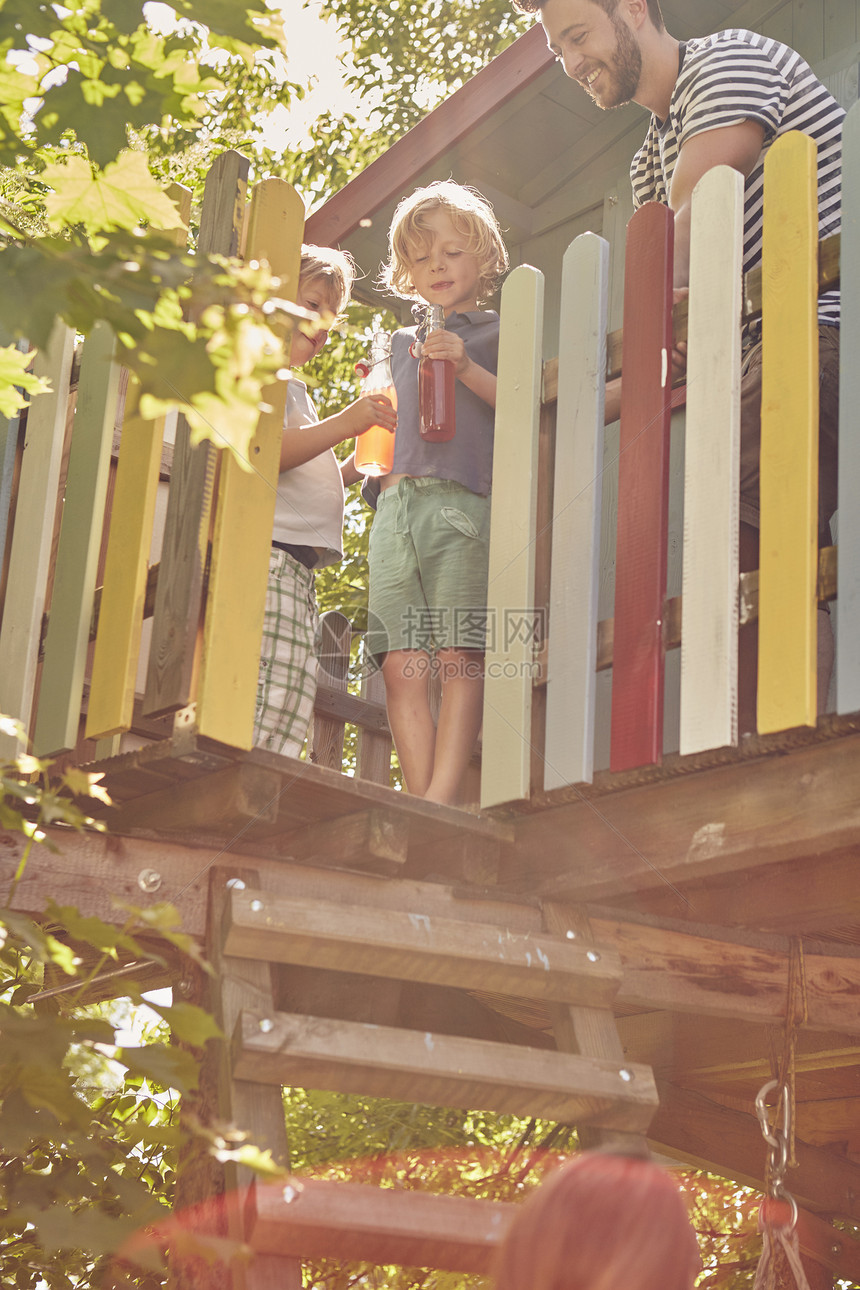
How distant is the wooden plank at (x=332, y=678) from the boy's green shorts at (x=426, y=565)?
0.87 m

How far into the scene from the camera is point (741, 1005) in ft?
10.6

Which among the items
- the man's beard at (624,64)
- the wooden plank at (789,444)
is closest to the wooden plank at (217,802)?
the wooden plank at (789,444)

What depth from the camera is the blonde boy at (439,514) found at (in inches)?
131

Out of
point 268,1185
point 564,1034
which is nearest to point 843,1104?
point 564,1034

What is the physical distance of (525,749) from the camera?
290cm

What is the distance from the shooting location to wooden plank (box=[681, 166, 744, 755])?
2588 mm

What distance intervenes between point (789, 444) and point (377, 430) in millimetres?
1262

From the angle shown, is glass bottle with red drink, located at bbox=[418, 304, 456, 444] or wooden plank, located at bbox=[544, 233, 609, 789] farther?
glass bottle with red drink, located at bbox=[418, 304, 456, 444]

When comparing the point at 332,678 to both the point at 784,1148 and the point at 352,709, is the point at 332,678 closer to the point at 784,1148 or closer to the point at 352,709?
the point at 352,709

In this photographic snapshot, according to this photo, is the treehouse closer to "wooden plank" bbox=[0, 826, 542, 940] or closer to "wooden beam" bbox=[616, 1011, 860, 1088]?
"wooden plank" bbox=[0, 826, 542, 940]

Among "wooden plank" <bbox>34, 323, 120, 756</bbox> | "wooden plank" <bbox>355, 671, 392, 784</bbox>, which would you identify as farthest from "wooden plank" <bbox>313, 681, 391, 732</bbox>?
"wooden plank" <bbox>34, 323, 120, 756</bbox>

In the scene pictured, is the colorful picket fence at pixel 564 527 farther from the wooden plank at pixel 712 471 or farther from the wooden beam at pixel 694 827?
the wooden beam at pixel 694 827

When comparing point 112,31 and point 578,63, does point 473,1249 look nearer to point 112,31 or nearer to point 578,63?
point 112,31

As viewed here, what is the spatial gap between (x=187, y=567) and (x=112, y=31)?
1.06 m
